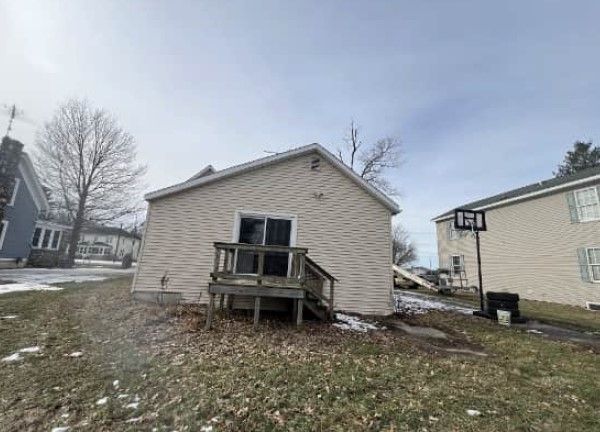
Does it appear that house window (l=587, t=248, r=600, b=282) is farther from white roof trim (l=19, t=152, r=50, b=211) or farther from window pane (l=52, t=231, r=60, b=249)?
window pane (l=52, t=231, r=60, b=249)

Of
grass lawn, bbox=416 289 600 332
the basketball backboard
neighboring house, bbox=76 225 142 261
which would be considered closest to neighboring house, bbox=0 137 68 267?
neighboring house, bbox=76 225 142 261

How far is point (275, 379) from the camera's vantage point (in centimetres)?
452

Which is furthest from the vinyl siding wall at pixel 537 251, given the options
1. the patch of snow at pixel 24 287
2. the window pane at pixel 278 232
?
the patch of snow at pixel 24 287

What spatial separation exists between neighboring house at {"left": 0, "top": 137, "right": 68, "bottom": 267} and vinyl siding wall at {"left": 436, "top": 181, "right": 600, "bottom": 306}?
32630mm

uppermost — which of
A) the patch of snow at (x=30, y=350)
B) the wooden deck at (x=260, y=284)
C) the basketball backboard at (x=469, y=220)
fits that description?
the basketball backboard at (x=469, y=220)

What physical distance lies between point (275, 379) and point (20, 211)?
25388 millimetres

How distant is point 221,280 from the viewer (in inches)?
307

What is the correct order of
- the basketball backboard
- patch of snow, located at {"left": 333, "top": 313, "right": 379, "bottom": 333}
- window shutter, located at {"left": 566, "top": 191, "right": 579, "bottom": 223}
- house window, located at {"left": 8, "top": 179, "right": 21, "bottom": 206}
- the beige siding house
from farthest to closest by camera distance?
house window, located at {"left": 8, "top": 179, "right": 21, "bottom": 206}
window shutter, located at {"left": 566, "top": 191, "right": 579, "bottom": 223}
the basketball backboard
the beige siding house
patch of snow, located at {"left": 333, "top": 313, "right": 379, "bottom": 333}

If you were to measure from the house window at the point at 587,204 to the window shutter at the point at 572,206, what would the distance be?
0.13 metres

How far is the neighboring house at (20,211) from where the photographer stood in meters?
19.1

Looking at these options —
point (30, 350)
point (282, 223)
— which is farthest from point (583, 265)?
point (30, 350)

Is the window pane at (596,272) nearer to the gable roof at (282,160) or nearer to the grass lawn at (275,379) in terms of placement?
the grass lawn at (275,379)

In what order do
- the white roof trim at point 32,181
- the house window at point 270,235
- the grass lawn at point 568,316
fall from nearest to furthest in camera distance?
the house window at point 270,235
the grass lawn at point 568,316
the white roof trim at point 32,181

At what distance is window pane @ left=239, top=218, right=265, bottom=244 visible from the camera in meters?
9.96
